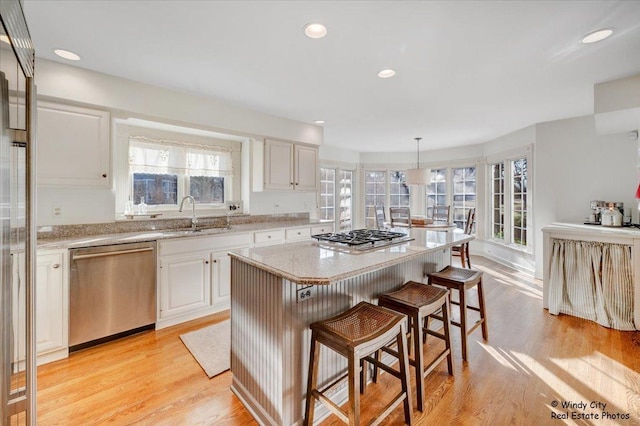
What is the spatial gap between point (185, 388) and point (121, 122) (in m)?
2.72

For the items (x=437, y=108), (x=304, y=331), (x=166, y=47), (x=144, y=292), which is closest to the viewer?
(x=304, y=331)

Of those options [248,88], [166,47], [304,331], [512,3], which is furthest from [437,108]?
[304,331]

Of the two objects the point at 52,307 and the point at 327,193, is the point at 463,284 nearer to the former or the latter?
the point at 52,307

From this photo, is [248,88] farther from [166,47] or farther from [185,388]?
[185,388]

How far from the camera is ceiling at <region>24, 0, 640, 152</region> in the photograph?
1.75 meters

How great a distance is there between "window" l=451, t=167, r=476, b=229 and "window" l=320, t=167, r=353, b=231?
2.38 metres

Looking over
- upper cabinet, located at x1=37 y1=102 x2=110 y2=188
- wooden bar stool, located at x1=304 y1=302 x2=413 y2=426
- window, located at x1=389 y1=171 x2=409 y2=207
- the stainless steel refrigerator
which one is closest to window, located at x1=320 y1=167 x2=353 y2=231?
window, located at x1=389 y1=171 x2=409 y2=207

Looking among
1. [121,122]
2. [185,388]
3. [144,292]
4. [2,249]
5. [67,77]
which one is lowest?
[185,388]

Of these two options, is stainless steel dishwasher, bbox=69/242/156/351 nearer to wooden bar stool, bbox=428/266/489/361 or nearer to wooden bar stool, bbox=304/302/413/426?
wooden bar stool, bbox=304/302/413/426

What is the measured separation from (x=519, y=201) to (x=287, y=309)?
5157 millimetres

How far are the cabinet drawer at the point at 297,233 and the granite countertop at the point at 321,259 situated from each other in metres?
1.67

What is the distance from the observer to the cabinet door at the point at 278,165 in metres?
3.93

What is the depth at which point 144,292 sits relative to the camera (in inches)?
106

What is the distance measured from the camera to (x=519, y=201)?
500cm
